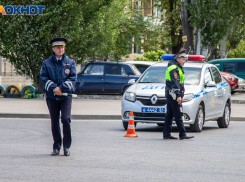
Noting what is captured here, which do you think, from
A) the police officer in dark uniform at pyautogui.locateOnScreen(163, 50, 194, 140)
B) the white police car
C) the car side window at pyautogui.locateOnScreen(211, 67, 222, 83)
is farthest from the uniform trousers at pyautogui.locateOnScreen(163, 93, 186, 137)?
the car side window at pyautogui.locateOnScreen(211, 67, 222, 83)

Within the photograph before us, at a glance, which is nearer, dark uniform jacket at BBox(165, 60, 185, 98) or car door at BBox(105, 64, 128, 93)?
dark uniform jacket at BBox(165, 60, 185, 98)

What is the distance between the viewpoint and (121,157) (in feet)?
27.4

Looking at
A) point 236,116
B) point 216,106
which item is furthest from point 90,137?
point 236,116

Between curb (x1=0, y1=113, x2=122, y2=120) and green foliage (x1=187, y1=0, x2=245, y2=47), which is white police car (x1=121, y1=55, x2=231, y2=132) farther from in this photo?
green foliage (x1=187, y1=0, x2=245, y2=47)

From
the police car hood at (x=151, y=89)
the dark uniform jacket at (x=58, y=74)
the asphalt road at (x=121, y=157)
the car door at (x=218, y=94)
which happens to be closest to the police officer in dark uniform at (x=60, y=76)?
the dark uniform jacket at (x=58, y=74)

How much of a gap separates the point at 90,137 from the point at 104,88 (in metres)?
13.0

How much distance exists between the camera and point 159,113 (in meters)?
12.2

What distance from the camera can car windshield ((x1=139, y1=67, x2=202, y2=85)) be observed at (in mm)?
13117

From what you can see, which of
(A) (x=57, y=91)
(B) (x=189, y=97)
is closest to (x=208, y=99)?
(B) (x=189, y=97)

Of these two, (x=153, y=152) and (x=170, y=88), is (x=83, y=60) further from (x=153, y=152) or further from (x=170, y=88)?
(x=153, y=152)

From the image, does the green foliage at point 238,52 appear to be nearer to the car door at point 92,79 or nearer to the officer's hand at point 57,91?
the car door at point 92,79

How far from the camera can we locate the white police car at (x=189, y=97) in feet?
40.0

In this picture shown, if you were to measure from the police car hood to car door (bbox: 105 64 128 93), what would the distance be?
36.3ft

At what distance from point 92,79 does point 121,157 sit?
52.1ft
